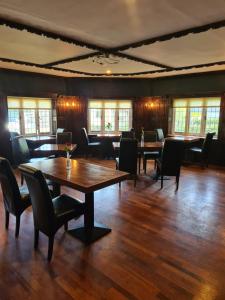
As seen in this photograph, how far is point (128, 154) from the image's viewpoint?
4410 mm

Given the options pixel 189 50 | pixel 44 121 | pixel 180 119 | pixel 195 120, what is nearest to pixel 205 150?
pixel 195 120

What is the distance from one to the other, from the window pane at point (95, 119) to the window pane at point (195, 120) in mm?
3088

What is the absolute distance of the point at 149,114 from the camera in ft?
25.6

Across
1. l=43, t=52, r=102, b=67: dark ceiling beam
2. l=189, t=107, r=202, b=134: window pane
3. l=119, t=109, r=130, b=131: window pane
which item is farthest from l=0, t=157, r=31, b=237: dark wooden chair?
l=189, t=107, r=202, b=134: window pane

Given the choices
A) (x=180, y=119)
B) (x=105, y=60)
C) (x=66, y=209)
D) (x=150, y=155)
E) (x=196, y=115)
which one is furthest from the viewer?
(x=180, y=119)

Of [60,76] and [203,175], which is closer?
[203,175]

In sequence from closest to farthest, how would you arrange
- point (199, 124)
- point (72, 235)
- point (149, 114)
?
point (72, 235)
point (199, 124)
point (149, 114)

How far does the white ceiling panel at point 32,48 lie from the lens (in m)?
3.34

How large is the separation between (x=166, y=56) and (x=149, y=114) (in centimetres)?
331

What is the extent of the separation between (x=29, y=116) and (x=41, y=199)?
521 centimetres

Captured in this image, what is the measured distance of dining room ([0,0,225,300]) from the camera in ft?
6.99

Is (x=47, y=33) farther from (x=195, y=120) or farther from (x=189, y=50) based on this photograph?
(x=195, y=120)

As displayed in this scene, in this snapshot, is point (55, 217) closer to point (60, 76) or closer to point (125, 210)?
point (125, 210)

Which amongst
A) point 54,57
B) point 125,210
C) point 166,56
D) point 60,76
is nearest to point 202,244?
point 125,210
